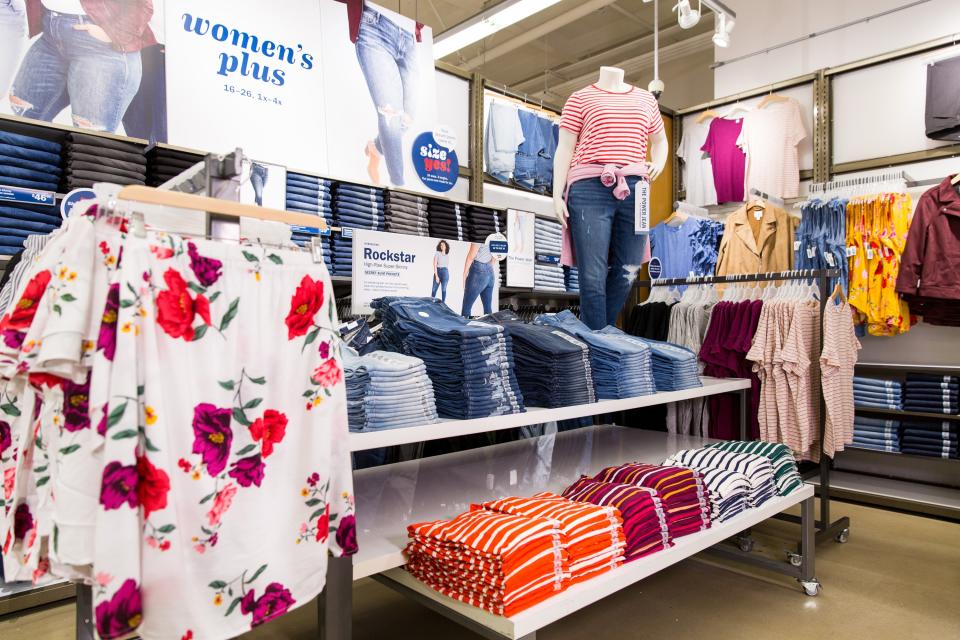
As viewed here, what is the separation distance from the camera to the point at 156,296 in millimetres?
1101

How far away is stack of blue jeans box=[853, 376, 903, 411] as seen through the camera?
4.20 metres

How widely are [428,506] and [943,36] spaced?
194 inches

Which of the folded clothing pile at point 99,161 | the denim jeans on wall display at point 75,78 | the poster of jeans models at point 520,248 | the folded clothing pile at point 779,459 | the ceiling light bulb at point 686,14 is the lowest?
the folded clothing pile at point 779,459

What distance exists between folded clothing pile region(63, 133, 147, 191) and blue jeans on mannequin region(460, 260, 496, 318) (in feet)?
6.65

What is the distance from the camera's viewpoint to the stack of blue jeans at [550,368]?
6.92 ft

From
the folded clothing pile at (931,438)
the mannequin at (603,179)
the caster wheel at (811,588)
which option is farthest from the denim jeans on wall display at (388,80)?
the folded clothing pile at (931,438)

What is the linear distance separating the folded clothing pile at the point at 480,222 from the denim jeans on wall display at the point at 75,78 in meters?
2.14

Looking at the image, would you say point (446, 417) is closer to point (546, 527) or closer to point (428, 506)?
point (428, 506)

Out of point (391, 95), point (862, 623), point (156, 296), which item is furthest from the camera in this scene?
point (391, 95)

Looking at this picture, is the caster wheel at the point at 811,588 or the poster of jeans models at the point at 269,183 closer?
the caster wheel at the point at 811,588

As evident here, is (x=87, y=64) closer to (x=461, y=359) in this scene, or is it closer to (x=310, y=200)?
(x=310, y=200)

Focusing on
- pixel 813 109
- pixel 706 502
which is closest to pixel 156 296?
pixel 706 502

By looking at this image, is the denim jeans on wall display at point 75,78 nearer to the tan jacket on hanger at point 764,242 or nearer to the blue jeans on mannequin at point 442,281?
the blue jeans on mannequin at point 442,281

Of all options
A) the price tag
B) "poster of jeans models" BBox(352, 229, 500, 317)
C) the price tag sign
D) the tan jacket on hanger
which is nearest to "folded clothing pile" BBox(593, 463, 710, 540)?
the price tag
